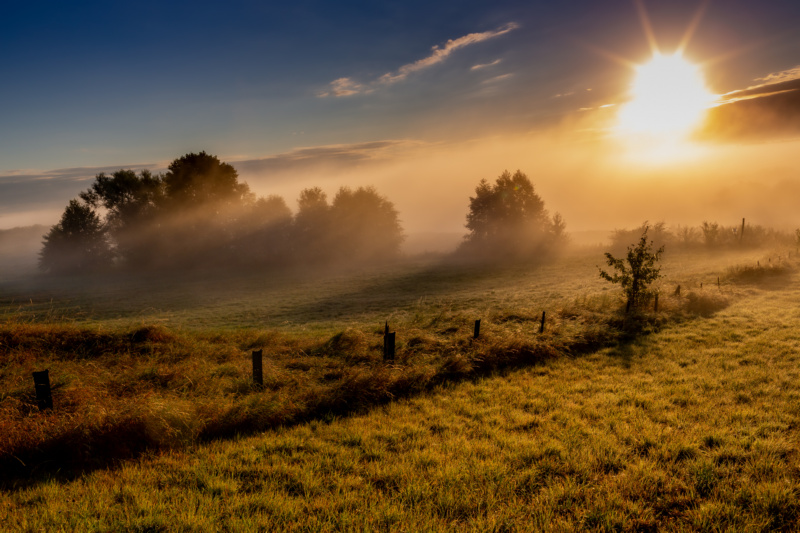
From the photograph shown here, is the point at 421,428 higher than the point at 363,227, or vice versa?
the point at 363,227

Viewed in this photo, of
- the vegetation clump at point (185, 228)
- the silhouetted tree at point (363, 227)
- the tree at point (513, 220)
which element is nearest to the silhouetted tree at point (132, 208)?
the vegetation clump at point (185, 228)

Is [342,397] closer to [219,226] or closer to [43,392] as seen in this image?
[43,392]

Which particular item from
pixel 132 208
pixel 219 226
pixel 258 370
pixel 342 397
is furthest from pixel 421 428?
pixel 132 208

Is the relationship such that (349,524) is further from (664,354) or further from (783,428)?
(664,354)

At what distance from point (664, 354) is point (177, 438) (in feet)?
44.7

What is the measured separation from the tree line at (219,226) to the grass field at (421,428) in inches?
1751

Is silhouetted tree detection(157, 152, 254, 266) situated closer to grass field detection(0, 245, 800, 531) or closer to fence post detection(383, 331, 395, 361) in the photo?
grass field detection(0, 245, 800, 531)

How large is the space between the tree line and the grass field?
4448 centimetres

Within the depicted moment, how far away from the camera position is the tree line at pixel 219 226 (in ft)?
181

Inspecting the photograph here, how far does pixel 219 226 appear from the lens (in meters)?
56.3

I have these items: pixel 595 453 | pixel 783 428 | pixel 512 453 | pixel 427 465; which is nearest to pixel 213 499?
pixel 427 465

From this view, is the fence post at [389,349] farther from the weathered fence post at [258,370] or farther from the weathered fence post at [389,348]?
the weathered fence post at [258,370]

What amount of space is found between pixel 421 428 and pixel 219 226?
56097 mm

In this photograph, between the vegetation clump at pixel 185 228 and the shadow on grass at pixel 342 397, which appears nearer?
the shadow on grass at pixel 342 397
